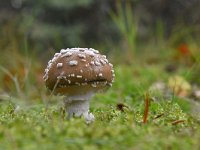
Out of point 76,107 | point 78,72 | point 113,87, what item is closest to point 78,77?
point 78,72

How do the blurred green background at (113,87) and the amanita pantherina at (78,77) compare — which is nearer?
the blurred green background at (113,87)

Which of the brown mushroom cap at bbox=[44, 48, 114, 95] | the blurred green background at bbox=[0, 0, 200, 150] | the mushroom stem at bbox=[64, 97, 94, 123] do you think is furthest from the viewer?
the mushroom stem at bbox=[64, 97, 94, 123]

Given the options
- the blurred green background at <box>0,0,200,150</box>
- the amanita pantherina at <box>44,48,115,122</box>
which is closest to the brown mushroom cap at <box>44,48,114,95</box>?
the amanita pantherina at <box>44,48,115,122</box>

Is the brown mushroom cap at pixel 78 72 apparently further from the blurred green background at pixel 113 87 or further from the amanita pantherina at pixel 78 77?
the blurred green background at pixel 113 87

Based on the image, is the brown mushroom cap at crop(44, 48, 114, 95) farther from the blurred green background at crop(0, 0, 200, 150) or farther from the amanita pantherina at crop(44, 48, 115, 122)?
the blurred green background at crop(0, 0, 200, 150)

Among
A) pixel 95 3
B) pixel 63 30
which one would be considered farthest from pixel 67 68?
pixel 95 3

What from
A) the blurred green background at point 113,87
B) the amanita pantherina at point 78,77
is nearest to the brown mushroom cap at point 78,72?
the amanita pantherina at point 78,77

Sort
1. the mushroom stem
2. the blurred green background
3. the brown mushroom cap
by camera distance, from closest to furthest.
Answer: the blurred green background
the brown mushroom cap
the mushroom stem

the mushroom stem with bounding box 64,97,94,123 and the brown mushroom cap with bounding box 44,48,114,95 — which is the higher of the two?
the brown mushroom cap with bounding box 44,48,114,95

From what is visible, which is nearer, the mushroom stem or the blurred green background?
the blurred green background

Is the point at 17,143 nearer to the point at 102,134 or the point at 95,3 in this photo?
the point at 102,134
